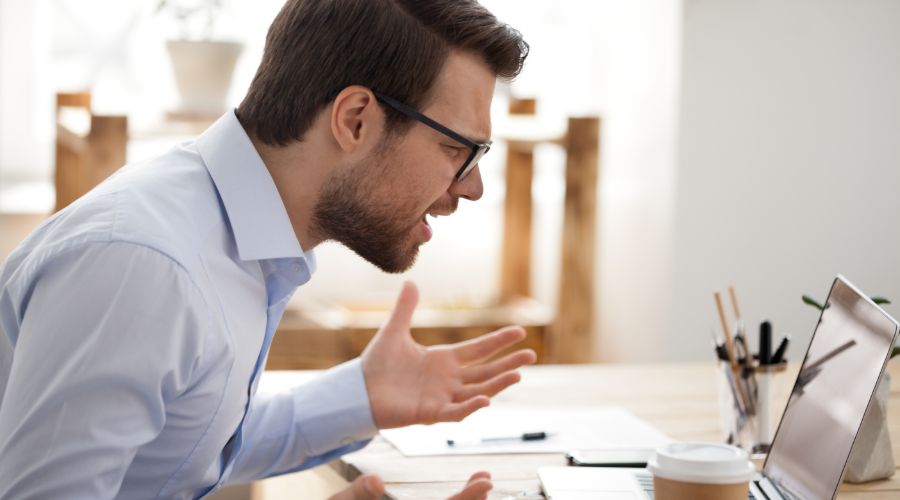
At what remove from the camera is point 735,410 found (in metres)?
1.40

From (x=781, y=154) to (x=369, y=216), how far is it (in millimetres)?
1720

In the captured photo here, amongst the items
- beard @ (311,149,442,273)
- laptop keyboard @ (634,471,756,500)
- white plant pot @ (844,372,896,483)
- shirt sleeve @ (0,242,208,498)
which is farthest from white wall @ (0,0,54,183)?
white plant pot @ (844,372,896,483)

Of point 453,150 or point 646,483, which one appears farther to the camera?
point 453,150

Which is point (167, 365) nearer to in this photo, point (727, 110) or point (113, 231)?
point (113, 231)

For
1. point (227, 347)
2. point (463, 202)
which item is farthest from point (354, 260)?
point (227, 347)

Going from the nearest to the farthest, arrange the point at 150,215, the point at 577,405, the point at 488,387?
1. the point at 150,215
2. the point at 488,387
3. the point at 577,405

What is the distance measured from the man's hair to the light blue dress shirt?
2.1 inches

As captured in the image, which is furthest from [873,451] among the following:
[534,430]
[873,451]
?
[534,430]

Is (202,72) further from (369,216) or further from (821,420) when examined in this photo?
(821,420)

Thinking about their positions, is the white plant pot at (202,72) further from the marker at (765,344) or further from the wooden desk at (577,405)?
the marker at (765,344)

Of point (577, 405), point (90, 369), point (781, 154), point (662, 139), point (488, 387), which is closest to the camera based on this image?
point (90, 369)

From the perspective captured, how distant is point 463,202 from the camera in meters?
3.75

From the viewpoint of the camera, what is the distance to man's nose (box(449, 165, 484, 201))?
132cm

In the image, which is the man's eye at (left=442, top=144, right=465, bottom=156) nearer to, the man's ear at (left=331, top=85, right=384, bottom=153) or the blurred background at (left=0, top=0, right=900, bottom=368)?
the man's ear at (left=331, top=85, right=384, bottom=153)
